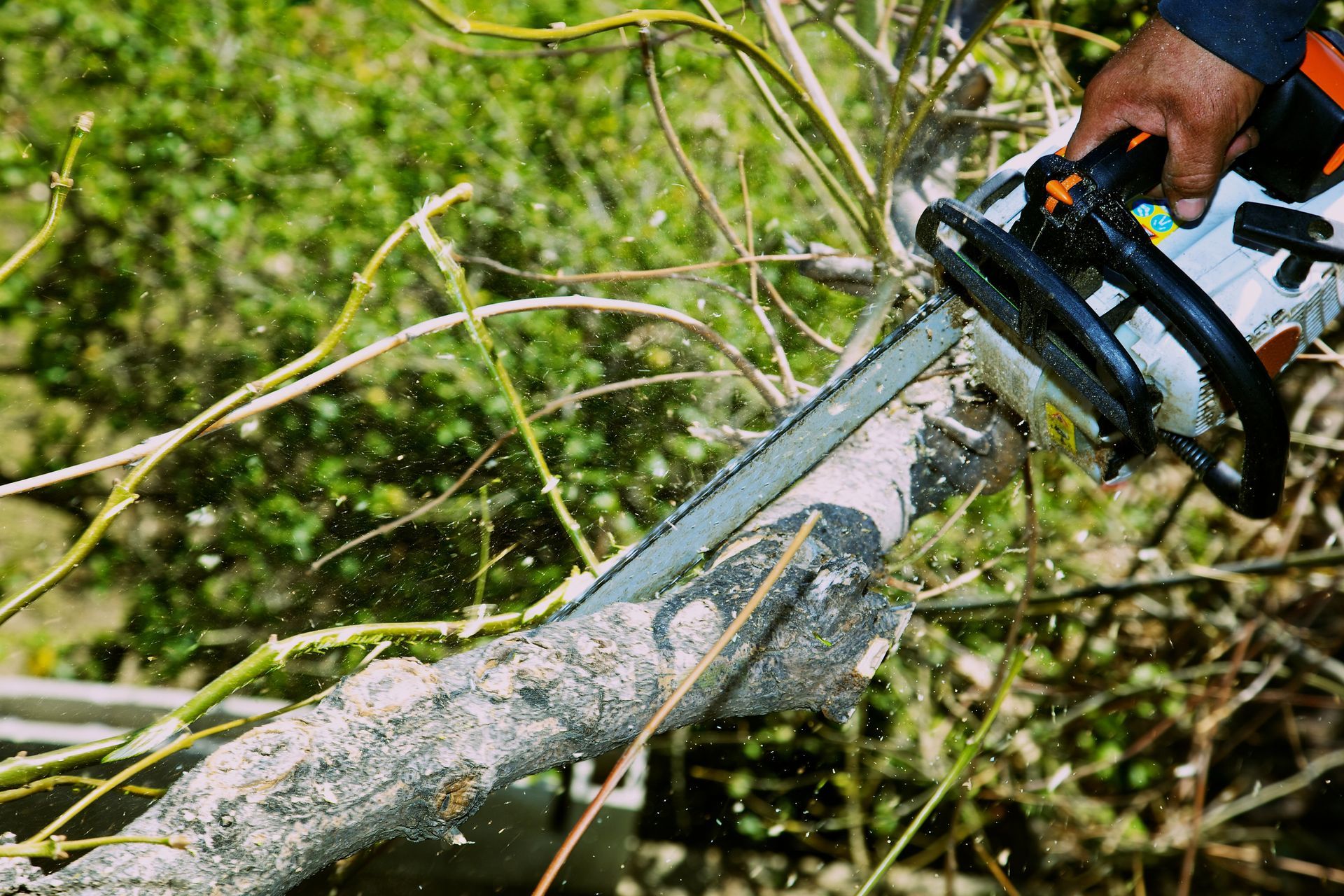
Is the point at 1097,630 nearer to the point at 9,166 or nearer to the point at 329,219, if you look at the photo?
the point at 329,219

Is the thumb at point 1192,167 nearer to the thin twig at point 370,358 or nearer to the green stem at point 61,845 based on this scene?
the thin twig at point 370,358

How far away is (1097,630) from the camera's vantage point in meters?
2.89

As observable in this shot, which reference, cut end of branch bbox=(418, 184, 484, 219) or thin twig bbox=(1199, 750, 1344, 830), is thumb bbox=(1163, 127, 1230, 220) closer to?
cut end of branch bbox=(418, 184, 484, 219)

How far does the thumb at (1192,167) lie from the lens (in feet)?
4.17

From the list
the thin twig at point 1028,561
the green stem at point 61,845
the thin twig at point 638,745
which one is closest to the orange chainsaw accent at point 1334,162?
the thin twig at point 1028,561

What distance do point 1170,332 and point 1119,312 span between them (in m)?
0.08

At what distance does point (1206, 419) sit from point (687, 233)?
1.87 metres

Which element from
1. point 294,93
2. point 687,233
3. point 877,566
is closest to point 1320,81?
point 877,566

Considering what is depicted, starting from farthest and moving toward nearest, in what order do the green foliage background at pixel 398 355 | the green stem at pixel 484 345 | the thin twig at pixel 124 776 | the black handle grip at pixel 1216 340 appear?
the green foliage background at pixel 398 355, the green stem at pixel 484 345, the black handle grip at pixel 1216 340, the thin twig at pixel 124 776

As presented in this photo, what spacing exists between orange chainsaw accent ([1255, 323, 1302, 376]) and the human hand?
253mm

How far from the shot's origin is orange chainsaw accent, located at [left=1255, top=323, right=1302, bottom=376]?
139 cm

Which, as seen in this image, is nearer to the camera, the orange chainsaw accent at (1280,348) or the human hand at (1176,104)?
the human hand at (1176,104)

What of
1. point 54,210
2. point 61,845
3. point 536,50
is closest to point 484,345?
point 54,210

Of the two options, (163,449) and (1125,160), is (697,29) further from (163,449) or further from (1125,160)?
(163,449)
